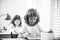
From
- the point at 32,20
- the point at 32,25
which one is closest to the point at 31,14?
the point at 32,20

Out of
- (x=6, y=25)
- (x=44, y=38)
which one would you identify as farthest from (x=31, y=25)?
(x=44, y=38)

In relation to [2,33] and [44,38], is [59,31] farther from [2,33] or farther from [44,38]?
[2,33]

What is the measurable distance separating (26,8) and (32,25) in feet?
1.20

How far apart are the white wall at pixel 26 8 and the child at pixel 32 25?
8cm

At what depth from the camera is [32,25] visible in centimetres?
195

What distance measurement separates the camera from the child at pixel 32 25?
1887mm

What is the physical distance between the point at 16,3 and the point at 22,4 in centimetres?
12

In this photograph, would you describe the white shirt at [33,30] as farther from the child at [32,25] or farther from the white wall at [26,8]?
the white wall at [26,8]

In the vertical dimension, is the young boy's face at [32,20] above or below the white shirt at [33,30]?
above

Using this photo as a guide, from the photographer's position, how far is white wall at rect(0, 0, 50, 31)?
189 cm

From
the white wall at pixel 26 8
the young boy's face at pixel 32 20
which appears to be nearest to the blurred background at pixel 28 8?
the white wall at pixel 26 8

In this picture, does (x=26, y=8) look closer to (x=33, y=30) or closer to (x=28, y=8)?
(x=28, y=8)

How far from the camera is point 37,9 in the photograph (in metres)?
1.90

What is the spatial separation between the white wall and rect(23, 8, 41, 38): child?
8 centimetres
